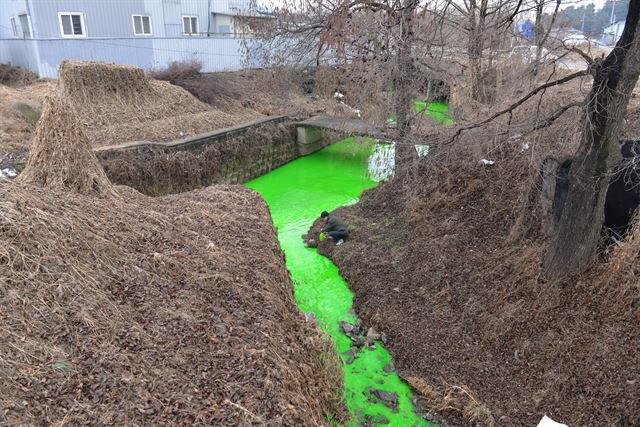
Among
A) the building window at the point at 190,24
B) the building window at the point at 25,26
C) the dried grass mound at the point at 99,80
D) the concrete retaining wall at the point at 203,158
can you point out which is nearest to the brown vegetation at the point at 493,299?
the concrete retaining wall at the point at 203,158

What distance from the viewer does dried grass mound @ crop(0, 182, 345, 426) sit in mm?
3309

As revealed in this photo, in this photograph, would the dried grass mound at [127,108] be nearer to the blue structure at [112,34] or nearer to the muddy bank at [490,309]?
the blue structure at [112,34]

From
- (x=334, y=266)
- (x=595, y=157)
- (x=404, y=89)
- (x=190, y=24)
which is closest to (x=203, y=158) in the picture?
(x=334, y=266)

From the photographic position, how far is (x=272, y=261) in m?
5.90

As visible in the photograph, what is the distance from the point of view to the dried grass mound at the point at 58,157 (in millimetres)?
6207

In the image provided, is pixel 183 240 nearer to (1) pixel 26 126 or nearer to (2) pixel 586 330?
(2) pixel 586 330

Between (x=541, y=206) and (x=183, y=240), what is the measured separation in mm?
5183

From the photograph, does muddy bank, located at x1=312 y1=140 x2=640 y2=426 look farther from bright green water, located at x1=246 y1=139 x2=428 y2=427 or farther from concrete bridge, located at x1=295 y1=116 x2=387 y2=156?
concrete bridge, located at x1=295 y1=116 x2=387 y2=156

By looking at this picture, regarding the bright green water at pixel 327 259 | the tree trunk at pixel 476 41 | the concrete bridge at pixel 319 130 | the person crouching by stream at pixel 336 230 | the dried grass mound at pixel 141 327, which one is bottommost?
the bright green water at pixel 327 259

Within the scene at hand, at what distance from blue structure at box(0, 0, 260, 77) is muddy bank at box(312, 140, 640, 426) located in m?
9.11

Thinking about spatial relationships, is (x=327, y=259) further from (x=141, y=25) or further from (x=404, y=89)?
Answer: (x=141, y=25)

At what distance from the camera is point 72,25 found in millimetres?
17438

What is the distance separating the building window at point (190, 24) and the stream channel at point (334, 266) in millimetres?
9525

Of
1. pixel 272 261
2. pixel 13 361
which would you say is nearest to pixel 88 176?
pixel 272 261
